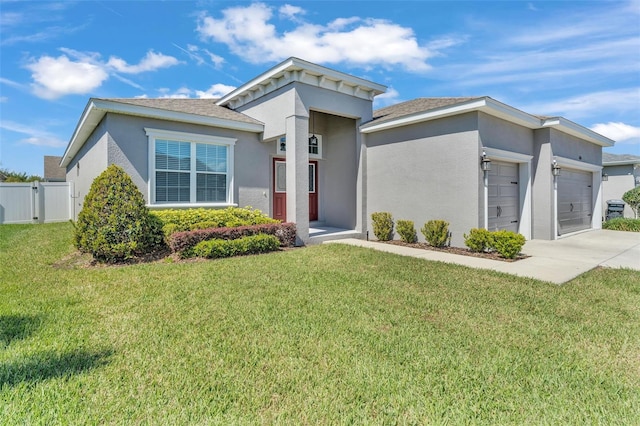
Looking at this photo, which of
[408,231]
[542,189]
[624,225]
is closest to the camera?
[408,231]

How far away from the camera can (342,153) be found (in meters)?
11.6

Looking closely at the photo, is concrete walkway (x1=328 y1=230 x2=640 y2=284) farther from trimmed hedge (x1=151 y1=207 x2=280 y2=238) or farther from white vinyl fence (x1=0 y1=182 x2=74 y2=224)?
white vinyl fence (x1=0 y1=182 x2=74 y2=224)

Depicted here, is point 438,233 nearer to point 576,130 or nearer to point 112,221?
point 576,130

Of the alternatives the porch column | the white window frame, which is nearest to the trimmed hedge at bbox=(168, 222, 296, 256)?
the porch column

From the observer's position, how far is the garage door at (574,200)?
11727 millimetres

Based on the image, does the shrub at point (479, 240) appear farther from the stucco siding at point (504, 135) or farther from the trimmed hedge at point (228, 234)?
the trimmed hedge at point (228, 234)

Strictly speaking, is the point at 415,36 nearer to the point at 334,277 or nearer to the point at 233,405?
the point at 334,277

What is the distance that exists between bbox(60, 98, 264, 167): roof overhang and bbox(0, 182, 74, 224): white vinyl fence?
26.1 ft

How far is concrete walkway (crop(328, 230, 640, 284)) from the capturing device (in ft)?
20.3

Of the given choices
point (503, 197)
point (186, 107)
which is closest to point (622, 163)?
point (503, 197)

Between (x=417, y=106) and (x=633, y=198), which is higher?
(x=417, y=106)

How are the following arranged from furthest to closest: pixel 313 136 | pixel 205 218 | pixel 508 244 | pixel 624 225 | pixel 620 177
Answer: pixel 620 177
pixel 624 225
pixel 313 136
pixel 205 218
pixel 508 244

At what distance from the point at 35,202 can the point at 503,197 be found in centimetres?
2144

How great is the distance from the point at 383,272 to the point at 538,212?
797 centimetres
